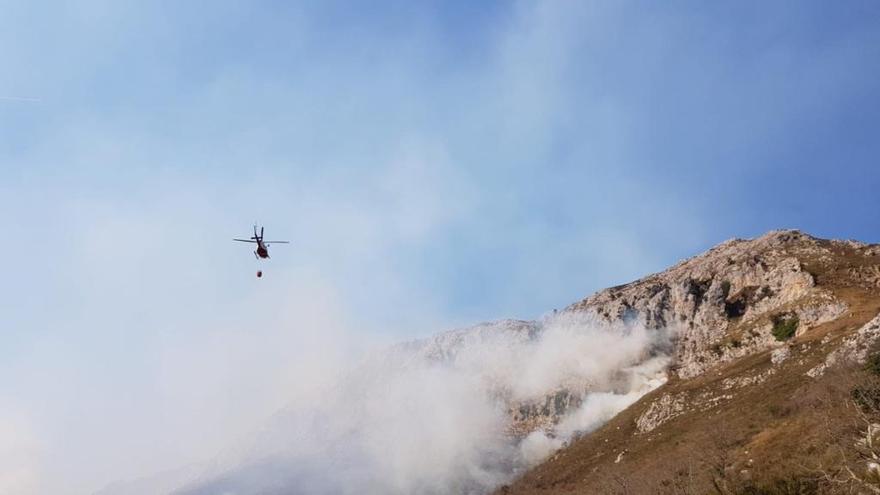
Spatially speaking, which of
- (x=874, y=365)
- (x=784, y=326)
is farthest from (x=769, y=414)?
(x=784, y=326)

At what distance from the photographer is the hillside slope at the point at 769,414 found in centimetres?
7069

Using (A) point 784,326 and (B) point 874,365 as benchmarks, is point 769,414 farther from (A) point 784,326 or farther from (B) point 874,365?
(A) point 784,326

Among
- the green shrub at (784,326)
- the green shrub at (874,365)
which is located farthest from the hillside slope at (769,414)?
the green shrub at (874,365)

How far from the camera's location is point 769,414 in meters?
112

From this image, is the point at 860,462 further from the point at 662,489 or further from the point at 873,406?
the point at 662,489

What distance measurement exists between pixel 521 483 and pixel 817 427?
115m

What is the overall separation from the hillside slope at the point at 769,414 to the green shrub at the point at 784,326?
39 cm

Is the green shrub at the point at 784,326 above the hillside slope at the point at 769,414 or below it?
above

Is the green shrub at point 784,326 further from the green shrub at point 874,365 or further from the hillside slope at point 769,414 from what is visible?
the green shrub at point 874,365

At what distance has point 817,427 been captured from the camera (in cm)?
8525

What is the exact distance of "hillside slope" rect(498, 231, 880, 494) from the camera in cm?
7069

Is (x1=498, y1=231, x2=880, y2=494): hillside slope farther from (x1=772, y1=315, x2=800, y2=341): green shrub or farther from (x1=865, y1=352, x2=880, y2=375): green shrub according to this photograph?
(x1=865, y1=352, x2=880, y2=375): green shrub

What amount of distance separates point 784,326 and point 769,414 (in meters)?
71.5

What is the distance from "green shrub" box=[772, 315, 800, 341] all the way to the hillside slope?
39 cm
